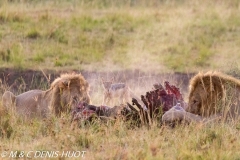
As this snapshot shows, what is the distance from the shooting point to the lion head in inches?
332

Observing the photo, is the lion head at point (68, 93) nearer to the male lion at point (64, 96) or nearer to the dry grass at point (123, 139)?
the male lion at point (64, 96)

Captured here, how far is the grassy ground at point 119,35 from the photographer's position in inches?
535

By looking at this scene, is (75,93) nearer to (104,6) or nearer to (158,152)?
(158,152)

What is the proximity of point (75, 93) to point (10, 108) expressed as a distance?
73 cm

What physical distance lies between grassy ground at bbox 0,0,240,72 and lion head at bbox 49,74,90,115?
4.67 metres

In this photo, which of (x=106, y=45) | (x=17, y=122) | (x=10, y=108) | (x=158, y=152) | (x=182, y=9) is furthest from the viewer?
(x=182, y=9)

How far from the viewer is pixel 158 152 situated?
20.9 feet

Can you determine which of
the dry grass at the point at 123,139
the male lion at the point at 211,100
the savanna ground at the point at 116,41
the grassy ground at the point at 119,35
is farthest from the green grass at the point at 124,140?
the grassy ground at the point at 119,35

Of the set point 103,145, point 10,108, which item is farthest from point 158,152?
point 10,108

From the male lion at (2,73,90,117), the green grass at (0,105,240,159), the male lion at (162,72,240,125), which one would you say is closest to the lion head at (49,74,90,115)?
the male lion at (2,73,90,117)

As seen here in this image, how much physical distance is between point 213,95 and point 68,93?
1.74 metres

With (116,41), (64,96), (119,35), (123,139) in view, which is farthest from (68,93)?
(119,35)

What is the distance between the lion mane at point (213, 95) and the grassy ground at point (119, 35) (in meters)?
5.06

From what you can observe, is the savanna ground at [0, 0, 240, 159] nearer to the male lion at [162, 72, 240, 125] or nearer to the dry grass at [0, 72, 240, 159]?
the dry grass at [0, 72, 240, 159]
